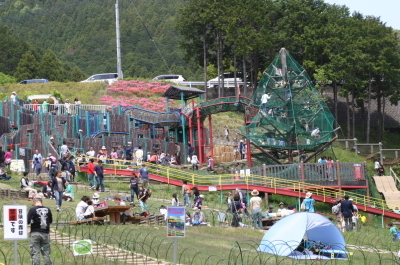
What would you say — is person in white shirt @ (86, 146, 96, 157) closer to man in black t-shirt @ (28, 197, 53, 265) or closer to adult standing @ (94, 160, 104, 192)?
adult standing @ (94, 160, 104, 192)

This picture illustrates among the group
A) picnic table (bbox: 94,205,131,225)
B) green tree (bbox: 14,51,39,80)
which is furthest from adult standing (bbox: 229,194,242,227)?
green tree (bbox: 14,51,39,80)

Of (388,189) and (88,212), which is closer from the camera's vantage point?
(88,212)

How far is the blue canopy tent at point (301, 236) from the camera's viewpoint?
70.0 ft

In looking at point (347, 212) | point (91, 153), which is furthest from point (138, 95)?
point (347, 212)

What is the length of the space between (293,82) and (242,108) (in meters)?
5.49

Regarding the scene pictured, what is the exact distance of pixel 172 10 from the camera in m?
160

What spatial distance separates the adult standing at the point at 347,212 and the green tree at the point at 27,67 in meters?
74.2

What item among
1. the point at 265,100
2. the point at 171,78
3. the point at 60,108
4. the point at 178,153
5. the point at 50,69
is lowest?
the point at 178,153

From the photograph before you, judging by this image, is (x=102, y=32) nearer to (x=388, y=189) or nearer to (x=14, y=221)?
(x=388, y=189)

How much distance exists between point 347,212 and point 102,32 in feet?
415

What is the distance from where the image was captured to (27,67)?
99812mm

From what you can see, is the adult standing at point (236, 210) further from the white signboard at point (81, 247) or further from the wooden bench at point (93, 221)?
the white signboard at point (81, 247)

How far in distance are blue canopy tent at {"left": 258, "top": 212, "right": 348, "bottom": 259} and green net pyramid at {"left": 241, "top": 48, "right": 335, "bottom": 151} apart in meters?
22.3

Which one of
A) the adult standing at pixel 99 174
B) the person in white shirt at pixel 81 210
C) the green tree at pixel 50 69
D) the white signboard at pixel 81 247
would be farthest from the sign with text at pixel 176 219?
the green tree at pixel 50 69
